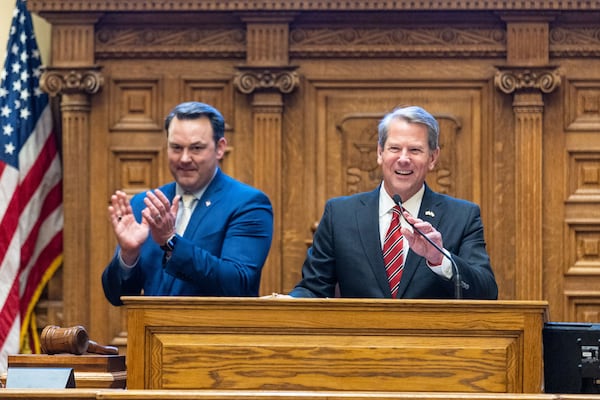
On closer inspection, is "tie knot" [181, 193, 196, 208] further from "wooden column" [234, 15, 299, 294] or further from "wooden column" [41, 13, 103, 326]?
"wooden column" [41, 13, 103, 326]

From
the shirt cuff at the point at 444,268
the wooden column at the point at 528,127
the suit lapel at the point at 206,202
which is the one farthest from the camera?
the wooden column at the point at 528,127

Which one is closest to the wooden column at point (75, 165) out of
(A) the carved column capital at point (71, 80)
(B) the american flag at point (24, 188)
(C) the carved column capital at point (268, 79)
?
(A) the carved column capital at point (71, 80)

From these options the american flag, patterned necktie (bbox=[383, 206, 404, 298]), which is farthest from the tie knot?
the american flag

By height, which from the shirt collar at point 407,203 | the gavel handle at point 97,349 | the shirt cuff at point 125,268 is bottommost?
the gavel handle at point 97,349

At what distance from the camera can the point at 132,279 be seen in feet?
15.5

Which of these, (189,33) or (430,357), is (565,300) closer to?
(189,33)

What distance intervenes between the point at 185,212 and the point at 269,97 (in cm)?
228

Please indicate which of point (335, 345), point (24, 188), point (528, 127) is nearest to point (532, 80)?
point (528, 127)

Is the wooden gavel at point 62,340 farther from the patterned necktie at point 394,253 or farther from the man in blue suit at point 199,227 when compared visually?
the patterned necktie at point 394,253

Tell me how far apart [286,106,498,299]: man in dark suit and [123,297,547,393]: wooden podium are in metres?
0.72

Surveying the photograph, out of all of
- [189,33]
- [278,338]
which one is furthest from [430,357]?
[189,33]

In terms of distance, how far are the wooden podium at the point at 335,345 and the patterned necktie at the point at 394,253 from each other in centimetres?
80

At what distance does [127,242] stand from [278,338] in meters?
1.13

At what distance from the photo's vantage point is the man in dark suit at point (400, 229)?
433 centimetres
